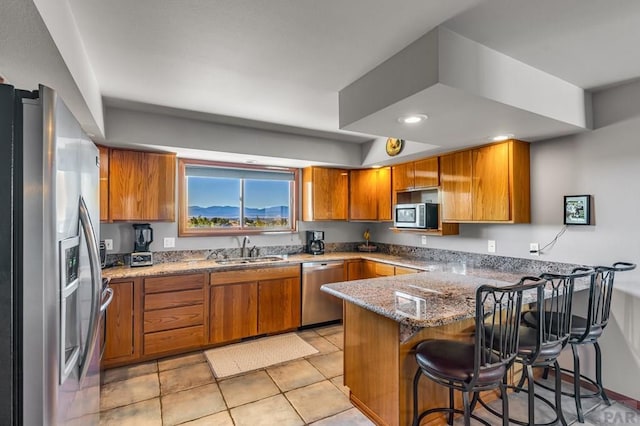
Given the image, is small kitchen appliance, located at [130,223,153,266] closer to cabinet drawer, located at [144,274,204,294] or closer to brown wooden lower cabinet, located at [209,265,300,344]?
cabinet drawer, located at [144,274,204,294]

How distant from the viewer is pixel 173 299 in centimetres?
316

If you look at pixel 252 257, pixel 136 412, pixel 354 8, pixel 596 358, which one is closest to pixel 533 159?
pixel 596 358

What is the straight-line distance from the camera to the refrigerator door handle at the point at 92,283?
1.27 meters

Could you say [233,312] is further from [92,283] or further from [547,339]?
[547,339]

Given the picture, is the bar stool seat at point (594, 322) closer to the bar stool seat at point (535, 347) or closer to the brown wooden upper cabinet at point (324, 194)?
the bar stool seat at point (535, 347)

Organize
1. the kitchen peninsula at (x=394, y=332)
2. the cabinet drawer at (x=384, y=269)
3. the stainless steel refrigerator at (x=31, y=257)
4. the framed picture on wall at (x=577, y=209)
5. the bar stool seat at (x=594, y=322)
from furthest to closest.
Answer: the cabinet drawer at (x=384, y=269)
the framed picture on wall at (x=577, y=209)
the bar stool seat at (x=594, y=322)
the kitchen peninsula at (x=394, y=332)
the stainless steel refrigerator at (x=31, y=257)

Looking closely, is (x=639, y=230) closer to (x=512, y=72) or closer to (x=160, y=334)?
(x=512, y=72)

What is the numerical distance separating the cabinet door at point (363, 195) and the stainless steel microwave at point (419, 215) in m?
0.59

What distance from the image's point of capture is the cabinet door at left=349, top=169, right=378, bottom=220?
4469mm

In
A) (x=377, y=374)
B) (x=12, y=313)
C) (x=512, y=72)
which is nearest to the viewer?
(x=12, y=313)

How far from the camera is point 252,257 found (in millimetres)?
4066

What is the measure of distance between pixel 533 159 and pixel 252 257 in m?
3.24

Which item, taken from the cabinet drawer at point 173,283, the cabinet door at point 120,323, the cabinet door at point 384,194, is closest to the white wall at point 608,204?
the cabinet door at point 384,194

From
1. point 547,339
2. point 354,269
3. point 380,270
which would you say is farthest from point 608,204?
point 354,269
